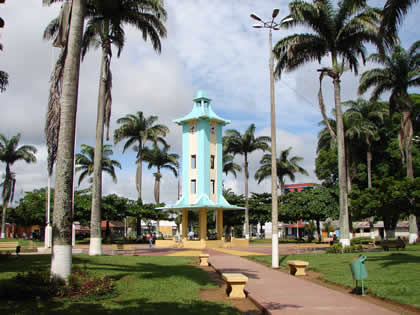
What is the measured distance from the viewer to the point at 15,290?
859 cm

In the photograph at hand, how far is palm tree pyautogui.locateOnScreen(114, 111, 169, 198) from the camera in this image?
46594 millimetres

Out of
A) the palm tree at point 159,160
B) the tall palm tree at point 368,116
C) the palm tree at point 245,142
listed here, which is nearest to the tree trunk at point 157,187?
the palm tree at point 159,160

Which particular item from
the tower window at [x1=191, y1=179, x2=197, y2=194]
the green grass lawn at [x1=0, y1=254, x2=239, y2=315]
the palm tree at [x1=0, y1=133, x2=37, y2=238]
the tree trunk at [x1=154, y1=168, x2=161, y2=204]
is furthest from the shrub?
the palm tree at [x1=0, y1=133, x2=37, y2=238]

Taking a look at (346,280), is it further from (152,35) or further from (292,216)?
(292,216)

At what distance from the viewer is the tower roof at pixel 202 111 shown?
1482 inches

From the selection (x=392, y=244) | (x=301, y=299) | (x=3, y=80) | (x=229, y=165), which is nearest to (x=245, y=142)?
(x=229, y=165)

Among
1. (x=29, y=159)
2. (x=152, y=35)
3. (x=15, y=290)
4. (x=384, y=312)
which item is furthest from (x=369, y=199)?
(x=29, y=159)

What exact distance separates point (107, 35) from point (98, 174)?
309 inches

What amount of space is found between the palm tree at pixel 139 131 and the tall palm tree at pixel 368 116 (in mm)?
20773

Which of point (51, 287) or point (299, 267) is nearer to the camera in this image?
point (51, 287)

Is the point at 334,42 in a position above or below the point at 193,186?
above

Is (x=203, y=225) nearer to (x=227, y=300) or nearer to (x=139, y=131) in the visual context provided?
(x=139, y=131)

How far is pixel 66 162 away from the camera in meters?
10.7

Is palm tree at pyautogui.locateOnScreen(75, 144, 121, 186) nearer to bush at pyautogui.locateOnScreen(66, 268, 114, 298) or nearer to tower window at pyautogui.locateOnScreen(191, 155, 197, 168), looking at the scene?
tower window at pyautogui.locateOnScreen(191, 155, 197, 168)
